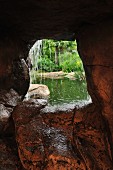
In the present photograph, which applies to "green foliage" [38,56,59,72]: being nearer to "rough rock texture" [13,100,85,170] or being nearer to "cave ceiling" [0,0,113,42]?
"cave ceiling" [0,0,113,42]

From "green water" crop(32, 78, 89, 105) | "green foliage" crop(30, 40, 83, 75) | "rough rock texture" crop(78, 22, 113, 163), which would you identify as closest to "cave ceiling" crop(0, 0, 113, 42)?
"rough rock texture" crop(78, 22, 113, 163)

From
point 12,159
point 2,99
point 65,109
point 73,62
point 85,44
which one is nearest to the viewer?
point 12,159

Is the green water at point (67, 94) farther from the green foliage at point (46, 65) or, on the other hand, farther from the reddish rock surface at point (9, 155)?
the green foliage at point (46, 65)

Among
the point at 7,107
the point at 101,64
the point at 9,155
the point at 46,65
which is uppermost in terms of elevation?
the point at 46,65

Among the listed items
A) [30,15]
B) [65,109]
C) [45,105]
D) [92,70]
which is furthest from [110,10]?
[45,105]

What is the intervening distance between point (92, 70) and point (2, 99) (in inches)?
64.2

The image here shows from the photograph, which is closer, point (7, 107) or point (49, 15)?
point (49, 15)

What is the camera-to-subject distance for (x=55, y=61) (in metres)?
15.2

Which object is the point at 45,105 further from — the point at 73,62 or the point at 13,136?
the point at 73,62

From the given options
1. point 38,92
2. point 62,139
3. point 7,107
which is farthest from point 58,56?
point 62,139

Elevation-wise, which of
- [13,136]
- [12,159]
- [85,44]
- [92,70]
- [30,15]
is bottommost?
[12,159]

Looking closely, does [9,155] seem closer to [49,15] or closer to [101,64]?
[101,64]

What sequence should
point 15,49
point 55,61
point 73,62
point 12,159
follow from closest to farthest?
point 12,159 → point 15,49 → point 73,62 → point 55,61

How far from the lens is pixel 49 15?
8.98 feet
